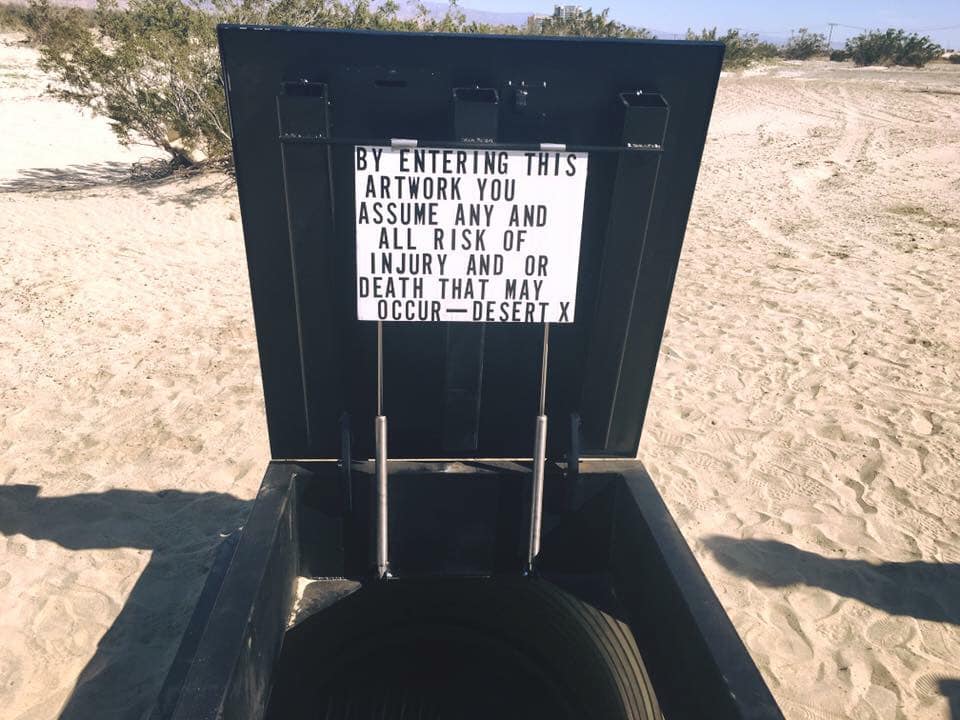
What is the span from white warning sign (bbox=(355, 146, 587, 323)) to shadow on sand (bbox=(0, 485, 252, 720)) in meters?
1.94

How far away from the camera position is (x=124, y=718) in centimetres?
272

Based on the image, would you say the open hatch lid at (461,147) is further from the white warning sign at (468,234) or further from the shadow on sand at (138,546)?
the shadow on sand at (138,546)

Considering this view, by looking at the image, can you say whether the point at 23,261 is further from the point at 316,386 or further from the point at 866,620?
the point at 866,620

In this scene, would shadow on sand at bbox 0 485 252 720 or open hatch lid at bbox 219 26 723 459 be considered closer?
open hatch lid at bbox 219 26 723 459

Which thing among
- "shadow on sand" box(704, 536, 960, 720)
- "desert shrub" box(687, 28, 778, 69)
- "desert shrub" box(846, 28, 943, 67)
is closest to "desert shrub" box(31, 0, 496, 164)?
"shadow on sand" box(704, 536, 960, 720)

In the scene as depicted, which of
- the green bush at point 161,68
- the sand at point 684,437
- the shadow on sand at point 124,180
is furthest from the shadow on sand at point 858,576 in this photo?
the green bush at point 161,68

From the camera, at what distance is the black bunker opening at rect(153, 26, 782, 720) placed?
74.6 inches

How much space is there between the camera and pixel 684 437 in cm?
493

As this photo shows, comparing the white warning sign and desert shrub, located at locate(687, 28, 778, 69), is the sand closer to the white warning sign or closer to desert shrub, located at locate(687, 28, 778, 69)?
the white warning sign

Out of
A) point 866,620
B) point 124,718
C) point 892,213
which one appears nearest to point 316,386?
point 124,718

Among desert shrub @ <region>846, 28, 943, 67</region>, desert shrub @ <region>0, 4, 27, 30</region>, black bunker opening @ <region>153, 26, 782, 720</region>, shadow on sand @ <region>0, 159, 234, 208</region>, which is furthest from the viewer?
desert shrub @ <region>846, 28, 943, 67</region>

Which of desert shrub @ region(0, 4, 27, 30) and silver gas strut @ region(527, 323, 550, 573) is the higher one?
silver gas strut @ region(527, 323, 550, 573)

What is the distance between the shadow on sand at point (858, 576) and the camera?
3.49m

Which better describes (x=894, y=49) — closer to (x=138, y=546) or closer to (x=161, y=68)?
(x=161, y=68)
